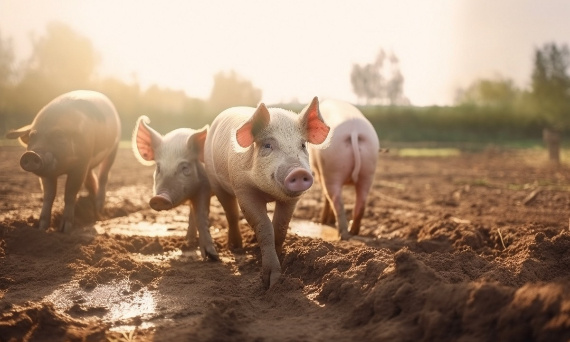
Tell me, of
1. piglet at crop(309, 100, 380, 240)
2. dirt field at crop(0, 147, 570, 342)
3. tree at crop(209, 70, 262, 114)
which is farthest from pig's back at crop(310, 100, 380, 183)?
tree at crop(209, 70, 262, 114)

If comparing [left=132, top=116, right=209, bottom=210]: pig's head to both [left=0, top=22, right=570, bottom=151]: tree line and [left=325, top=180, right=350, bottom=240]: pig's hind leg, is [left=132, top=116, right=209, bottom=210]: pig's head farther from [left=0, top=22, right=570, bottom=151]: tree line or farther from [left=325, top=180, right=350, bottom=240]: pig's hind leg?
[left=0, top=22, right=570, bottom=151]: tree line

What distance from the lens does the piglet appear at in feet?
21.2

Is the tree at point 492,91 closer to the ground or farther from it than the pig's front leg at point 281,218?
farther from it

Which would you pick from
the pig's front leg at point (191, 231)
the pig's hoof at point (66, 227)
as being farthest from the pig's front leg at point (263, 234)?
the pig's hoof at point (66, 227)

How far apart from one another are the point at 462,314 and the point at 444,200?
7.19 meters

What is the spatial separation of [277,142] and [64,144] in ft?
9.71

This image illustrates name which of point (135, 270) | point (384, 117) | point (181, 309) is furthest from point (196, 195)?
point (384, 117)

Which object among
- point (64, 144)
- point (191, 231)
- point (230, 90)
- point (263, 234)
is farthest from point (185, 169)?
point (230, 90)

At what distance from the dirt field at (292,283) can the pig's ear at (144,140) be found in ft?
2.69

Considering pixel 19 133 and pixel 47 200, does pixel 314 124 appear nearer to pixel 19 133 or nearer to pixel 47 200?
pixel 47 200

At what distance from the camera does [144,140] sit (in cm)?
596

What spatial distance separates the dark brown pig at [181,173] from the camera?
17.6ft

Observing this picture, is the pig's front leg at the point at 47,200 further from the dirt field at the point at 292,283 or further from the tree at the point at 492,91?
the tree at the point at 492,91

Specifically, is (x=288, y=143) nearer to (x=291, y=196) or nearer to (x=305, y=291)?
(x=291, y=196)
